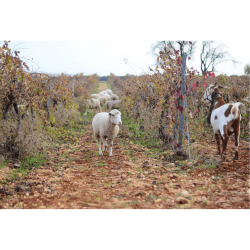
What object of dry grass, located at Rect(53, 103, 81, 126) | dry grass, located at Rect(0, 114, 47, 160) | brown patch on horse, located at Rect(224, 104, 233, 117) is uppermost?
brown patch on horse, located at Rect(224, 104, 233, 117)

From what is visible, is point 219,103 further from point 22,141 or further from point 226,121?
point 22,141

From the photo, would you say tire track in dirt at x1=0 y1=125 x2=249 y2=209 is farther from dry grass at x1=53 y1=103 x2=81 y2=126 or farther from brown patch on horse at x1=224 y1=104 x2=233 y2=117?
dry grass at x1=53 y1=103 x2=81 y2=126

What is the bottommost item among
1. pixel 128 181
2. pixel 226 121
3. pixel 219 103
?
pixel 128 181

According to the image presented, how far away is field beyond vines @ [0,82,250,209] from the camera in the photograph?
3660 millimetres

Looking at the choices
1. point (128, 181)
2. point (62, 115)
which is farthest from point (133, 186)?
point (62, 115)

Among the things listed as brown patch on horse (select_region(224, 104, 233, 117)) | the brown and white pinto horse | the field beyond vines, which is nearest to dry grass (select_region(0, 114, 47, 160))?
the field beyond vines

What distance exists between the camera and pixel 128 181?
15.7 ft

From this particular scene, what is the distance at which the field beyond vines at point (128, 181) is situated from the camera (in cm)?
366

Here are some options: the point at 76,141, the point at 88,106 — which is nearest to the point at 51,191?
the point at 76,141

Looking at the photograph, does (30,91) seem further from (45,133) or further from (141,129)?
(141,129)

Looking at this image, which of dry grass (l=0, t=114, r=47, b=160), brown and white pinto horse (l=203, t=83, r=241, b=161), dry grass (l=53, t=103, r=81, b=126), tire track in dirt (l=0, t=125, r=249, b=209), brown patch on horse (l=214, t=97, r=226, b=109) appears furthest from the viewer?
dry grass (l=53, t=103, r=81, b=126)

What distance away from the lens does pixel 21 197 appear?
400 centimetres

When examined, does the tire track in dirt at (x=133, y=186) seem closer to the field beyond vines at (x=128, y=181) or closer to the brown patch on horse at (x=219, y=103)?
the field beyond vines at (x=128, y=181)

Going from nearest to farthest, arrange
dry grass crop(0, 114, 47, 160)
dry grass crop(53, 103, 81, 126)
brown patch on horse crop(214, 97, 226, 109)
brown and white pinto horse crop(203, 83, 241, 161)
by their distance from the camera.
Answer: brown and white pinto horse crop(203, 83, 241, 161) < dry grass crop(0, 114, 47, 160) < brown patch on horse crop(214, 97, 226, 109) < dry grass crop(53, 103, 81, 126)
